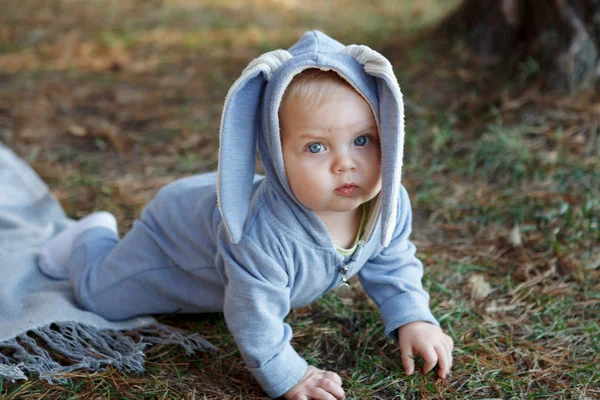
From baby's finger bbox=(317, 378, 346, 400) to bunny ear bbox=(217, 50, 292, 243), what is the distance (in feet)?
1.57

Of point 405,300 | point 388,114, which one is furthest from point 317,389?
point 388,114

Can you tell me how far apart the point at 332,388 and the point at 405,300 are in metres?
0.34

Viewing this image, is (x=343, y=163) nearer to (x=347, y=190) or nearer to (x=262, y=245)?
(x=347, y=190)

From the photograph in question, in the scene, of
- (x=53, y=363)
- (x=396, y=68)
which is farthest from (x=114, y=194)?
(x=396, y=68)

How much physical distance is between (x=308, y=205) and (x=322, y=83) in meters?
0.32

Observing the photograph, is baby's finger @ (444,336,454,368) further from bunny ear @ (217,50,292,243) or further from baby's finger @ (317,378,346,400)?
bunny ear @ (217,50,292,243)

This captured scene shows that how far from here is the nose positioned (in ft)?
5.63

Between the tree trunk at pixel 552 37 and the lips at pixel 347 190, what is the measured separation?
2.08 meters

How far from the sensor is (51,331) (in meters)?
2.08

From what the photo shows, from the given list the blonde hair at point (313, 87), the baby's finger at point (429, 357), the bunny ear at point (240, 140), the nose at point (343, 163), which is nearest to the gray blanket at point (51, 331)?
the bunny ear at point (240, 140)

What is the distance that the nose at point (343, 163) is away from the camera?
1.72 m

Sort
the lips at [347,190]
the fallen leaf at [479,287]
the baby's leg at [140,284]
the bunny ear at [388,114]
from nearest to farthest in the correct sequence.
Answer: the bunny ear at [388,114], the lips at [347,190], the baby's leg at [140,284], the fallen leaf at [479,287]

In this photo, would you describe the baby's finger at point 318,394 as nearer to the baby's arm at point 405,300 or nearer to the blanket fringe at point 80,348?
the baby's arm at point 405,300

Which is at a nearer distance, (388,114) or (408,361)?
(388,114)
